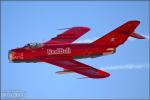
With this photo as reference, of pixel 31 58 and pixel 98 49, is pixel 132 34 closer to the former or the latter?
pixel 98 49

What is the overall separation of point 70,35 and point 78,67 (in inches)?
373

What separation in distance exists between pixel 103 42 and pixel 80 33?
682cm

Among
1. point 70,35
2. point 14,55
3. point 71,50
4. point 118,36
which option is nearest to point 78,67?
point 71,50

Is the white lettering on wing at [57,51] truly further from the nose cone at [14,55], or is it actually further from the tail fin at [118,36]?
the tail fin at [118,36]

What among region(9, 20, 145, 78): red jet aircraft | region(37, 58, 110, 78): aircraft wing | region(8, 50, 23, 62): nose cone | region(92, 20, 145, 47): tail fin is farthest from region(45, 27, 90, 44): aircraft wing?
region(92, 20, 145, 47): tail fin

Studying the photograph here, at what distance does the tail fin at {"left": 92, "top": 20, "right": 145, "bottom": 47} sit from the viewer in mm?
63656

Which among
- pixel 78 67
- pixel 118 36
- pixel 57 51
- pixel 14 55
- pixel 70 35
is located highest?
pixel 70 35

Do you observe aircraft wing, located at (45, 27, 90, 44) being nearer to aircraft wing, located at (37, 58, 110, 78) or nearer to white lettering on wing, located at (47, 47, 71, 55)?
white lettering on wing, located at (47, 47, 71, 55)

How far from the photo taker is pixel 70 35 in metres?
69.8

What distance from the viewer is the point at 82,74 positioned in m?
59.6

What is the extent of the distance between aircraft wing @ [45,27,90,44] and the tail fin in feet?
19.6

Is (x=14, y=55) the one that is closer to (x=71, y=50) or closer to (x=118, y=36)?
(x=71, y=50)

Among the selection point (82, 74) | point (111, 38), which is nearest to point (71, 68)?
point (82, 74)

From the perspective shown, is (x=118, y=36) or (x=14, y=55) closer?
(x=14, y=55)
